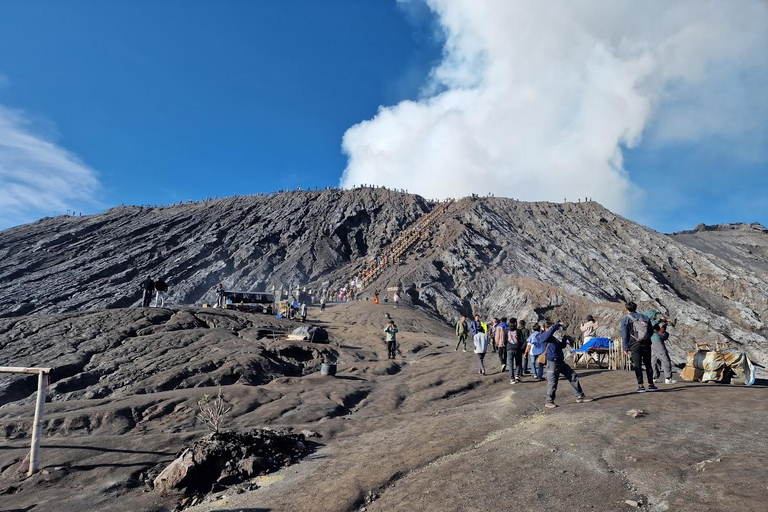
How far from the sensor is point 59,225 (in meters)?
60.3

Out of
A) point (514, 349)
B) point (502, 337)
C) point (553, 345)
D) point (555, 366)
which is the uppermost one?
point (502, 337)

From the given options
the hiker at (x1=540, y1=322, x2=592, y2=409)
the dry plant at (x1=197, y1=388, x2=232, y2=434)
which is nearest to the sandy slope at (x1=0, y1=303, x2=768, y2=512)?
the hiker at (x1=540, y1=322, x2=592, y2=409)

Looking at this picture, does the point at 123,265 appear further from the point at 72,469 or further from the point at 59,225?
the point at 72,469

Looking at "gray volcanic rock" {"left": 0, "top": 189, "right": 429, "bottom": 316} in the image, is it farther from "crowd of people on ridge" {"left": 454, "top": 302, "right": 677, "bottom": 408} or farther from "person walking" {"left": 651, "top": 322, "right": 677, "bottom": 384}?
"person walking" {"left": 651, "top": 322, "right": 677, "bottom": 384}

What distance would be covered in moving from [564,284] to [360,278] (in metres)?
21.1

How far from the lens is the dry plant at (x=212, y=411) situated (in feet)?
30.2

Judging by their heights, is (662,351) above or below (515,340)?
below

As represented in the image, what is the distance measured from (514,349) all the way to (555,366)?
3.45 metres

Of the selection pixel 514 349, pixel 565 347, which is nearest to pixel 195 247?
pixel 514 349

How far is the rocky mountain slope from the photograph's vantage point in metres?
42.4

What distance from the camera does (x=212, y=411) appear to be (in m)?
10.4

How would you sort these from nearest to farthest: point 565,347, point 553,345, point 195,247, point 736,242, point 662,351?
point 553,345 < point 565,347 < point 662,351 < point 195,247 < point 736,242

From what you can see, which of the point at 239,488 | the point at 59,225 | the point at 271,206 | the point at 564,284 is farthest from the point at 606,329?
the point at 59,225

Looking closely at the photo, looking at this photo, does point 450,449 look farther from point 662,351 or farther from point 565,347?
point 662,351
